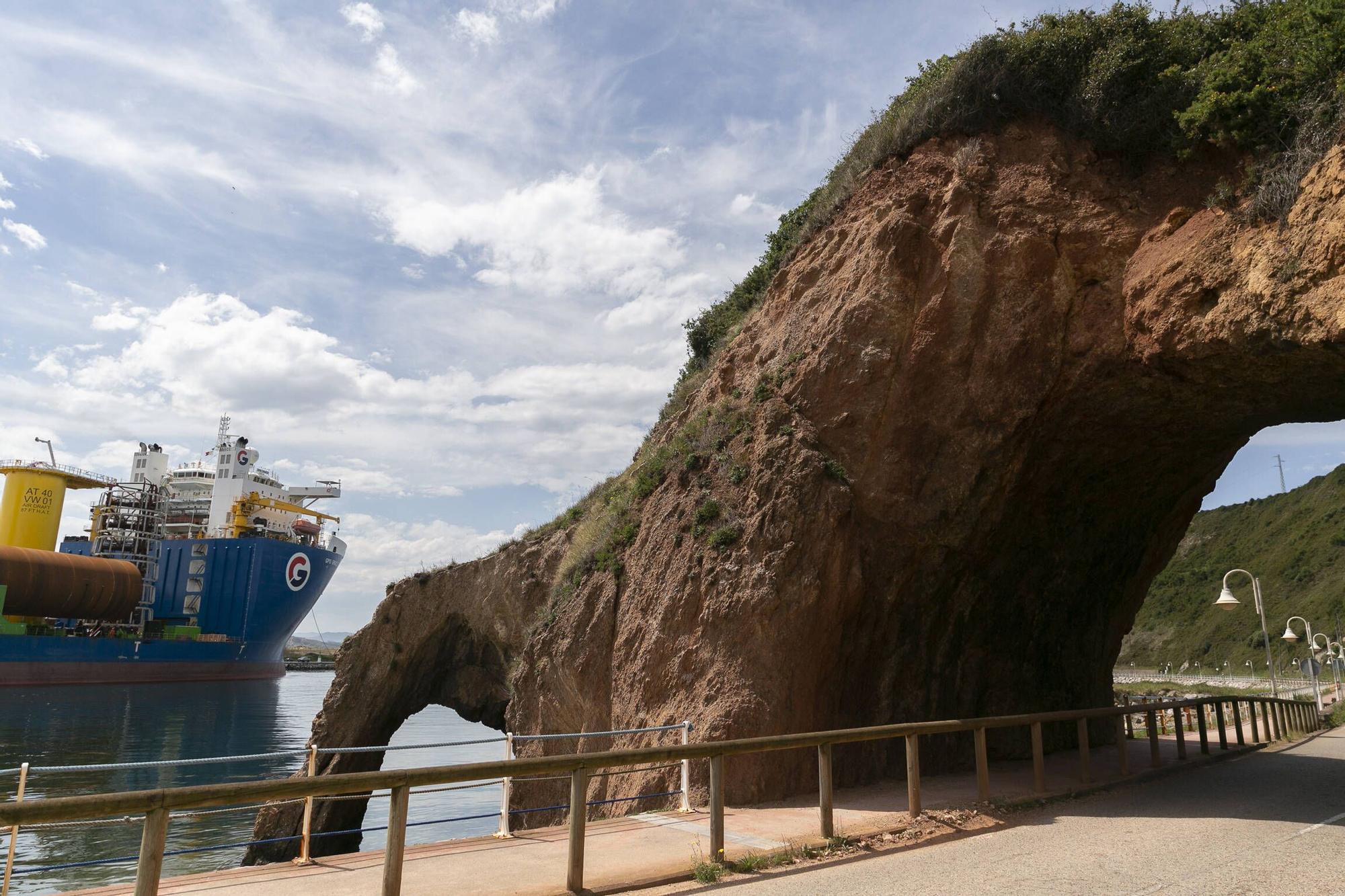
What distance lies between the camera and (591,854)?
7.35 metres

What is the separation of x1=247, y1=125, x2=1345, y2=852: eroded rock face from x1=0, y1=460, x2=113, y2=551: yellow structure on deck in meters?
68.9

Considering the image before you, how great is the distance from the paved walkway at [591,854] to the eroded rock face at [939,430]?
1368mm

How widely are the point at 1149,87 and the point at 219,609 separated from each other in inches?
2854

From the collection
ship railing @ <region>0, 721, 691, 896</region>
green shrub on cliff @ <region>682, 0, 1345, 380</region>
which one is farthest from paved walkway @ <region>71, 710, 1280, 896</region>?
green shrub on cliff @ <region>682, 0, 1345, 380</region>

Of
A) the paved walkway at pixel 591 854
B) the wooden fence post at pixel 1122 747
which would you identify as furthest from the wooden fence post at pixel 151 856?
the wooden fence post at pixel 1122 747

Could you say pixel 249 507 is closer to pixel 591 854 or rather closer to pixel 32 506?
pixel 32 506

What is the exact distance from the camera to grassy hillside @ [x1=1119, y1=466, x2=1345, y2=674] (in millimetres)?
83125

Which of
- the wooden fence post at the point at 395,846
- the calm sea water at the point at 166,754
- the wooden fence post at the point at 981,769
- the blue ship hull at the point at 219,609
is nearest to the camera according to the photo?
the wooden fence post at the point at 395,846

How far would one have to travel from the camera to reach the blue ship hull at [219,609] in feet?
209

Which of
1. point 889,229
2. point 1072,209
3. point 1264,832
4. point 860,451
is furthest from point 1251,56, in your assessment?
point 1264,832

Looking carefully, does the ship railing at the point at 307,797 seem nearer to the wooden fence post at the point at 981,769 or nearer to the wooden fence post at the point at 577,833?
the wooden fence post at the point at 577,833

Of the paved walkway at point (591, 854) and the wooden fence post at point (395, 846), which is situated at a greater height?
the wooden fence post at point (395, 846)

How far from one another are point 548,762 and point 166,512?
81002 millimetres

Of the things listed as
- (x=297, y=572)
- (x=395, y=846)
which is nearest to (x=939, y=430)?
(x=395, y=846)
